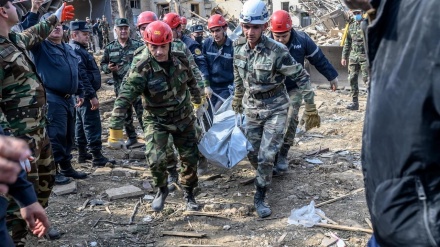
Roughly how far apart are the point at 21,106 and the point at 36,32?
105 cm

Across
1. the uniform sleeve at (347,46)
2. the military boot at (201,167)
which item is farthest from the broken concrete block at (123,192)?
the uniform sleeve at (347,46)

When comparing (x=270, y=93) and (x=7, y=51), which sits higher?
(x=7, y=51)

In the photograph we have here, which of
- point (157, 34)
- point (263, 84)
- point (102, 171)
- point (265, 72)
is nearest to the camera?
point (157, 34)

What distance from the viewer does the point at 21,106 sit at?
3.59 metres

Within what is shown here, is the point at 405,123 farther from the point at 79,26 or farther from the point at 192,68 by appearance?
the point at 79,26

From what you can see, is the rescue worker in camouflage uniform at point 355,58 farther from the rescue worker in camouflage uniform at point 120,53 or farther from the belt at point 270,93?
the belt at point 270,93

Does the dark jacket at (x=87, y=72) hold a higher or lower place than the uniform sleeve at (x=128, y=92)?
lower

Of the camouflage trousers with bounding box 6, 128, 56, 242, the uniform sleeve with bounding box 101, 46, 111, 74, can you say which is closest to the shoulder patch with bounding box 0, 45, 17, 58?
the camouflage trousers with bounding box 6, 128, 56, 242

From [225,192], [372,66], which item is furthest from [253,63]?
[372,66]

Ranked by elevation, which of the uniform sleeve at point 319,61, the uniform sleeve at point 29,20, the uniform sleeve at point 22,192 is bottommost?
the uniform sleeve at point 319,61

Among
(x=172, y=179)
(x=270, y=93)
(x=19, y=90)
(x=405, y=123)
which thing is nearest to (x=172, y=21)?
(x=172, y=179)

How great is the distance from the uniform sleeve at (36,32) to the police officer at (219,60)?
2.96 metres

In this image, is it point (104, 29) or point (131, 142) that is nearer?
point (131, 142)

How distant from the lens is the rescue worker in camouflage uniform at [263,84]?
490cm
